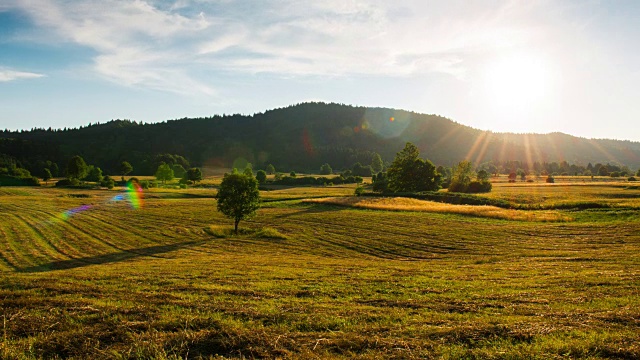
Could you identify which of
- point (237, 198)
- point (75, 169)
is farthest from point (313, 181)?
point (237, 198)

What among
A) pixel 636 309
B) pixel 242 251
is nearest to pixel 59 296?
pixel 636 309

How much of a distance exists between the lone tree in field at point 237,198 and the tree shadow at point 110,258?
8521 mm

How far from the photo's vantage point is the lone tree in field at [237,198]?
48.3m

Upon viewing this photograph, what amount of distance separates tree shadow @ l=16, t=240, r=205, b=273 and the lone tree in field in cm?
852

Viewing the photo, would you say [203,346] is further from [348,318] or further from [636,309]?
[636,309]

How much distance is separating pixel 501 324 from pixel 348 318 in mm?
3645

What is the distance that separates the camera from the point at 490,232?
4022cm

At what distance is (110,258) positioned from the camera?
3225 centimetres

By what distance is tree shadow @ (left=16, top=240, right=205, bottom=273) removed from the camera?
28.2 metres

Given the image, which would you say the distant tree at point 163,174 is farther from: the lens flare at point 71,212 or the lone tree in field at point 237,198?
the lone tree in field at point 237,198

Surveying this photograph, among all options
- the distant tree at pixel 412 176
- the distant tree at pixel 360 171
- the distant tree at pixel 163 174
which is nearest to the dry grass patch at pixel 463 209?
the distant tree at pixel 412 176

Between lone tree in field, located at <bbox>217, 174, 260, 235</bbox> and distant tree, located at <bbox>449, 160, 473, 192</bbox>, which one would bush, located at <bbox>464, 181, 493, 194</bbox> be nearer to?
distant tree, located at <bbox>449, 160, 473, 192</bbox>

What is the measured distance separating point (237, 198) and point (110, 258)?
1826cm

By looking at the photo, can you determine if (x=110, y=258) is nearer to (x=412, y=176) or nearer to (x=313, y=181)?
(x=412, y=176)
